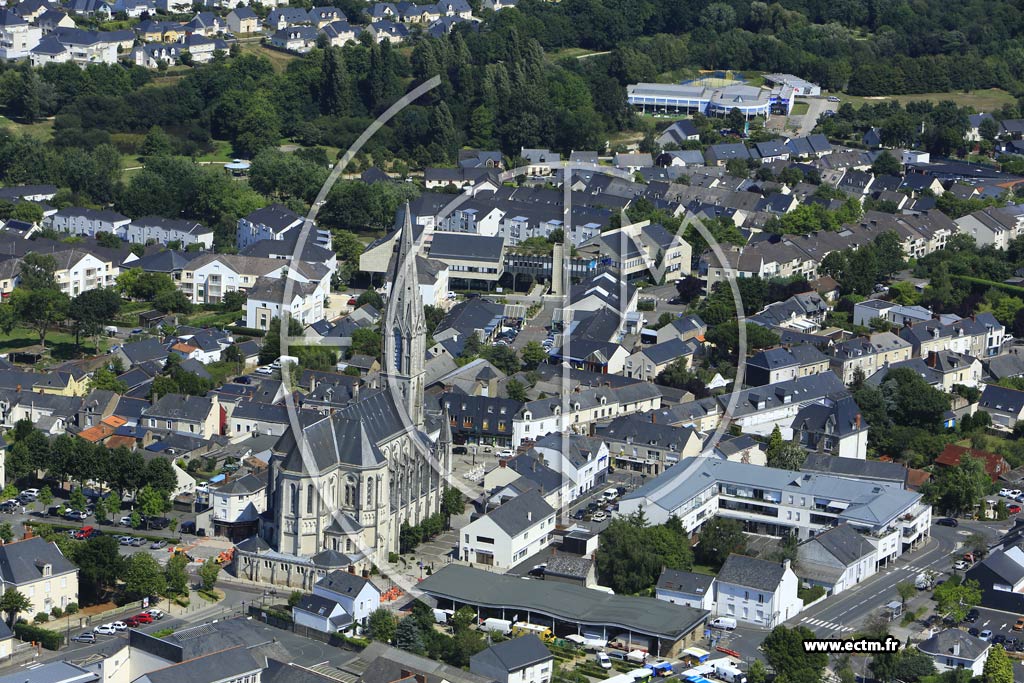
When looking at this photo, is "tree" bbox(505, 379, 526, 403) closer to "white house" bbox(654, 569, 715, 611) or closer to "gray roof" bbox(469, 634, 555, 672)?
"white house" bbox(654, 569, 715, 611)

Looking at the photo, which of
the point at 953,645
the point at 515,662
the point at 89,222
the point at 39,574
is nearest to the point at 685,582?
the point at 515,662

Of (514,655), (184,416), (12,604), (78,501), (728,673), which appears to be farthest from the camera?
(184,416)

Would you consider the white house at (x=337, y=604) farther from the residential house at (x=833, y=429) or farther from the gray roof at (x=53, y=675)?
the residential house at (x=833, y=429)

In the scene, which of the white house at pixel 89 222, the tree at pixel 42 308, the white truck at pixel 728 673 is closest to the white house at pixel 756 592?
the white truck at pixel 728 673

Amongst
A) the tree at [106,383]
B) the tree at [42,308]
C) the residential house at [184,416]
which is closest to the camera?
the residential house at [184,416]

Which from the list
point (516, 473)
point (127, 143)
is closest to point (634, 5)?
point (127, 143)

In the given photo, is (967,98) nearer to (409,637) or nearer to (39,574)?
(409,637)
